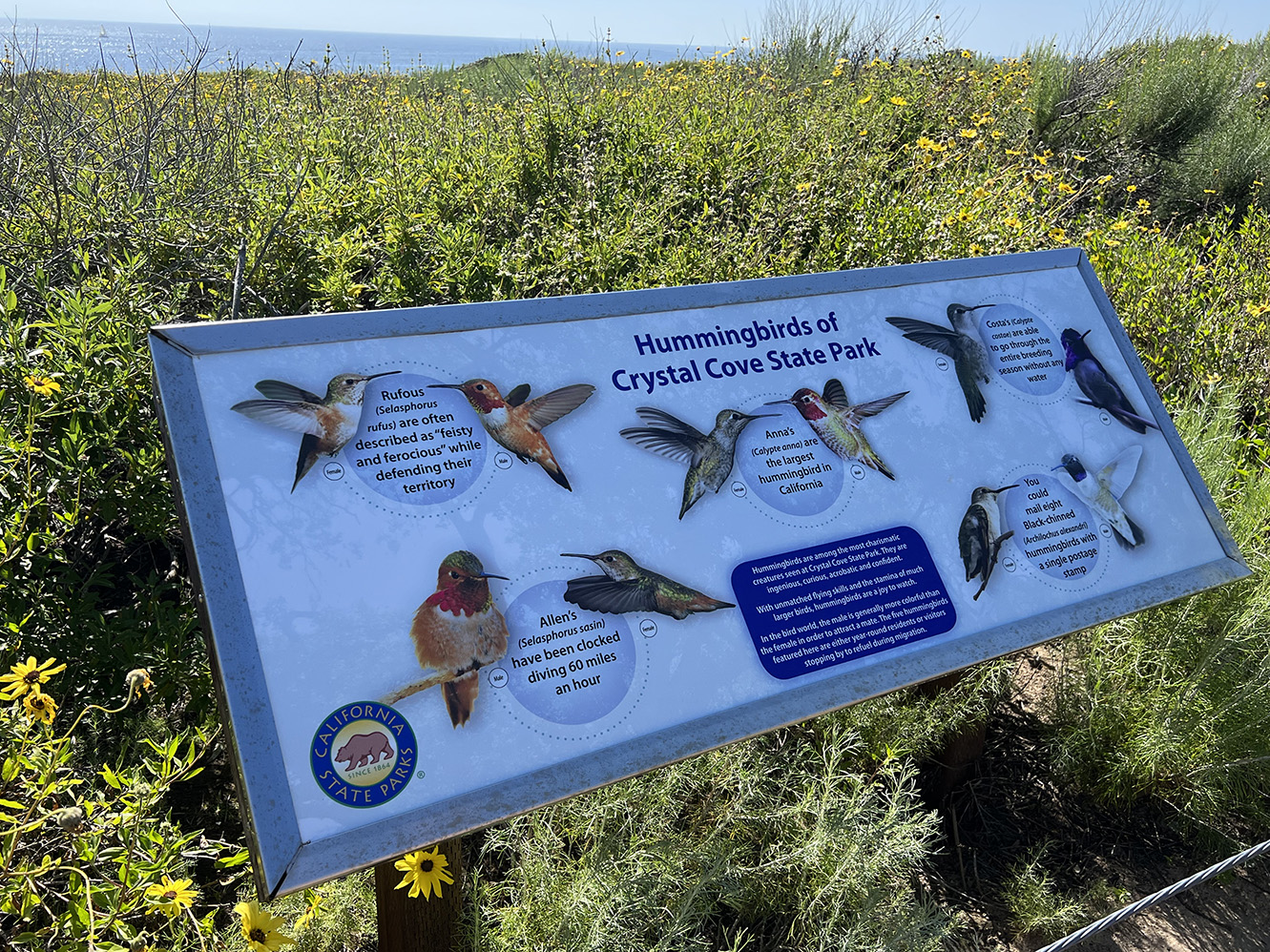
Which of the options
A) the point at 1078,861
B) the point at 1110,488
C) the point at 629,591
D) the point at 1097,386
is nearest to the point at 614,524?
the point at 629,591

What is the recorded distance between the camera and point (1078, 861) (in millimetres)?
2227

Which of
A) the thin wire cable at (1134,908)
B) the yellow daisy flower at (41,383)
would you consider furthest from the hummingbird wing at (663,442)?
the yellow daisy flower at (41,383)

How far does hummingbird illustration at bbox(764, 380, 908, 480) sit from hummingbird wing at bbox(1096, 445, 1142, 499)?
0.51m

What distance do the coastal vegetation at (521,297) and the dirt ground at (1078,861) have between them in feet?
0.08

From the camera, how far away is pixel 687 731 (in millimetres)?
1281

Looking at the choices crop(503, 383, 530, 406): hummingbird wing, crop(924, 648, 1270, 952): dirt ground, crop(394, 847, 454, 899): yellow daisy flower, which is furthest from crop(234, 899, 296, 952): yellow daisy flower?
crop(924, 648, 1270, 952): dirt ground

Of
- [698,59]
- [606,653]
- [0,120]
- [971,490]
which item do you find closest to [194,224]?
[0,120]

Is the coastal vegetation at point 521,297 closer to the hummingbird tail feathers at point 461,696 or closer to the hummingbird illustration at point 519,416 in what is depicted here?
the hummingbird tail feathers at point 461,696

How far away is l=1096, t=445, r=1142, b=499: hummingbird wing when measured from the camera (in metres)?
1.81

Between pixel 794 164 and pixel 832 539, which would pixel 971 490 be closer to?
pixel 832 539

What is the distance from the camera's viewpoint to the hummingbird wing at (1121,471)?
Answer: 5.92ft

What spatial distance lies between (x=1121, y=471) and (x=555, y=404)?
1.22 meters

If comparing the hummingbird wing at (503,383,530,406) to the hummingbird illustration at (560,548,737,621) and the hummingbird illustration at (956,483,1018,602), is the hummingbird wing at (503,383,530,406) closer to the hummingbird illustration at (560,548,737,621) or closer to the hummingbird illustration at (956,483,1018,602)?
the hummingbird illustration at (560,548,737,621)

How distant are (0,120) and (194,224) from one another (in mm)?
1295
